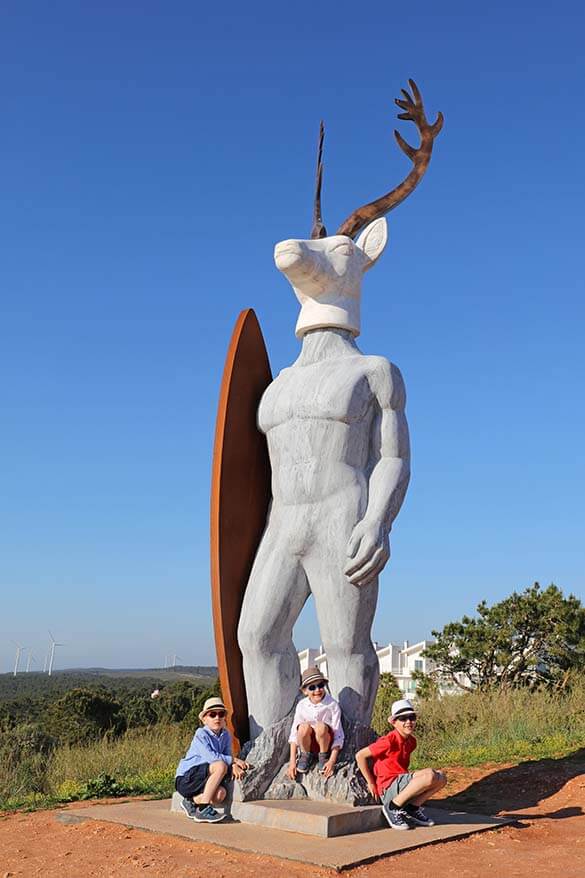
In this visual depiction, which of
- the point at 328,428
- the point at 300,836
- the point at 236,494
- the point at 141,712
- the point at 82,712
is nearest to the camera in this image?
the point at 300,836

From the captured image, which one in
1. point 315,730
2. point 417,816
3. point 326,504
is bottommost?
point 417,816

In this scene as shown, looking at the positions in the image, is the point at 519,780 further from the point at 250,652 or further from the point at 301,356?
the point at 301,356

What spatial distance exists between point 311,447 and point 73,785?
3.56m

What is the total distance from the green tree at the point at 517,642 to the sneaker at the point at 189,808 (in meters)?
11.8

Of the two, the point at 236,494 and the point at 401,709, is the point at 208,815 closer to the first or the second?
the point at 401,709

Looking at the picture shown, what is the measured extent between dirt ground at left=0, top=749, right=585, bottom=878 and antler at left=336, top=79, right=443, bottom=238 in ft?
13.0

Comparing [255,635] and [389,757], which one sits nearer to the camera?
[389,757]

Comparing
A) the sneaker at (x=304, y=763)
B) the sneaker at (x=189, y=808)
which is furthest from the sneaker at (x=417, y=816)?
the sneaker at (x=189, y=808)

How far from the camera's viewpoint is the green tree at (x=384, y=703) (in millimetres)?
9180

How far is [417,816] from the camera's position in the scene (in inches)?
181

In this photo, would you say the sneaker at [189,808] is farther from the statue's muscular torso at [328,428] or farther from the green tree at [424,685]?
the green tree at [424,685]

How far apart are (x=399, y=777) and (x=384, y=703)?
7.70m

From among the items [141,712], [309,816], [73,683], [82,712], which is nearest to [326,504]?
[309,816]

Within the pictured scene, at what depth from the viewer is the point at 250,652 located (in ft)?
16.5
